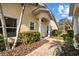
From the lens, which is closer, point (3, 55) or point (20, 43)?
point (3, 55)

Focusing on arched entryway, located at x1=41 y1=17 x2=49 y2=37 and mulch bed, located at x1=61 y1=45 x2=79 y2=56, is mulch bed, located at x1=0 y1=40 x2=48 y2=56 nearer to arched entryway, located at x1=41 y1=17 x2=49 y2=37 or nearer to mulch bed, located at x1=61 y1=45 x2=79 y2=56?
arched entryway, located at x1=41 y1=17 x2=49 y2=37

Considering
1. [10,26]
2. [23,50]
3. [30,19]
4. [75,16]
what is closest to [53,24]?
[30,19]

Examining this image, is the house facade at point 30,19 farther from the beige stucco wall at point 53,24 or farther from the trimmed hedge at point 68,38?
the trimmed hedge at point 68,38

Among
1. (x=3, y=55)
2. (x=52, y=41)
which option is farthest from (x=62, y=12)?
(x=3, y=55)

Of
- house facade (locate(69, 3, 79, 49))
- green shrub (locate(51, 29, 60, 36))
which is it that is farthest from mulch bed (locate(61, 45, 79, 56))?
green shrub (locate(51, 29, 60, 36))

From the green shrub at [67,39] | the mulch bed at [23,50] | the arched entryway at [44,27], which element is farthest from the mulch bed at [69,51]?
the arched entryway at [44,27]

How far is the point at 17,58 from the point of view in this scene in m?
10.2

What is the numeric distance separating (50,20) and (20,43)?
1810 millimetres

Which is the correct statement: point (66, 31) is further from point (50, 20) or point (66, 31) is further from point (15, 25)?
point (15, 25)

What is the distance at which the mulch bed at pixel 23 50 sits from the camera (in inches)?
415

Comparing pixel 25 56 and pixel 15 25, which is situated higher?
pixel 15 25

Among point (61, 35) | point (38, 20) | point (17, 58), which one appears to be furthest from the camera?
point (38, 20)

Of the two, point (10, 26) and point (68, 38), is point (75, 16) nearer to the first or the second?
point (68, 38)

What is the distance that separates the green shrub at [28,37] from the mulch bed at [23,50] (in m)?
0.21
